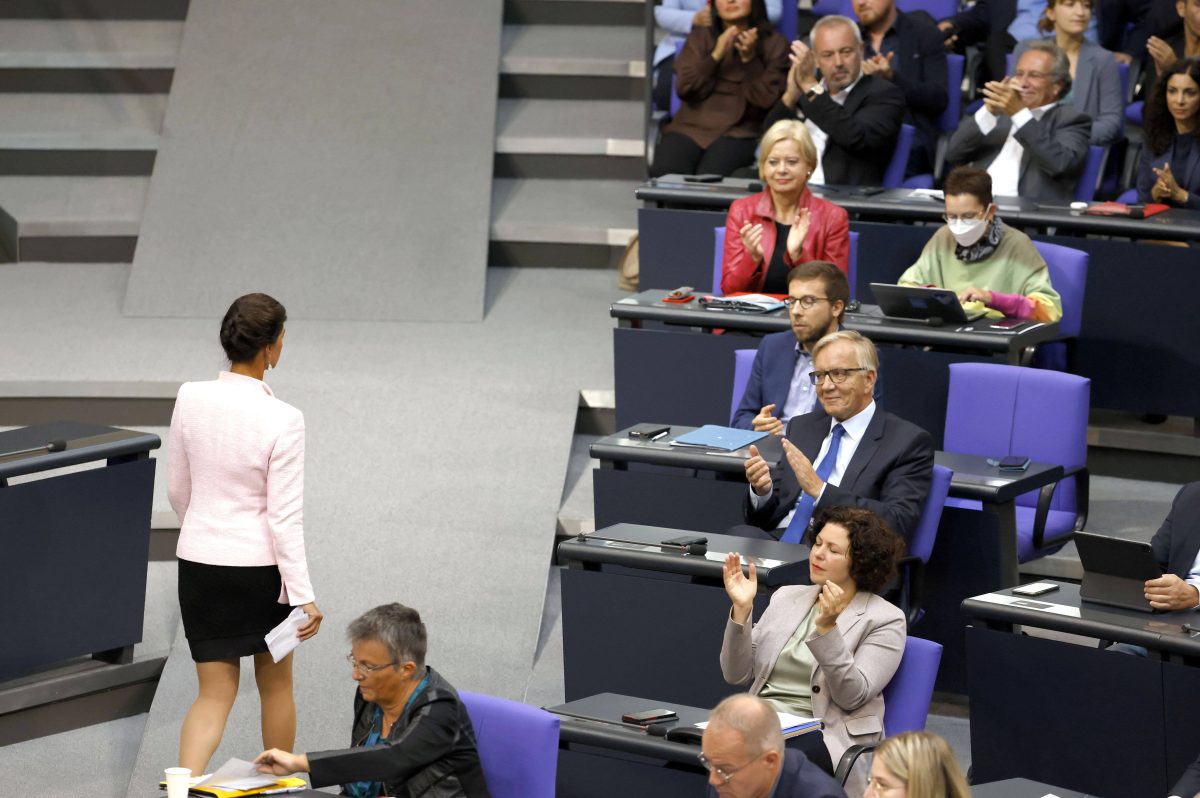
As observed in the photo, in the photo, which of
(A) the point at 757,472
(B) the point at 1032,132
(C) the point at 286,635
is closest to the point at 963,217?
(B) the point at 1032,132

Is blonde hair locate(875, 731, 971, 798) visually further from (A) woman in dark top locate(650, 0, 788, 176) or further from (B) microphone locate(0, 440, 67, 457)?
(A) woman in dark top locate(650, 0, 788, 176)

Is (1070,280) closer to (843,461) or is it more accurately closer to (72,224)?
(843,461)

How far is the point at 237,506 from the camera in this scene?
12.7ft

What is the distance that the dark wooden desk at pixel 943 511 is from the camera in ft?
14.5

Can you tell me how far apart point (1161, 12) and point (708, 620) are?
14.2 ft

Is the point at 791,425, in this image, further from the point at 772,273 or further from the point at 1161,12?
the point at 1161,12

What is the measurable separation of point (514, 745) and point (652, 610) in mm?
879

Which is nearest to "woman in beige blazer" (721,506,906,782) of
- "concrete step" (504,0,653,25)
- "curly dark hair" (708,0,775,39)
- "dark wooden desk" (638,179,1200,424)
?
"dark wooden desk" (638,179,1200,424)

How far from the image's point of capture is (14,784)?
175 inches

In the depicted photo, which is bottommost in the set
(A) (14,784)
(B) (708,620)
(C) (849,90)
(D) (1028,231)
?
(A) (14,784)

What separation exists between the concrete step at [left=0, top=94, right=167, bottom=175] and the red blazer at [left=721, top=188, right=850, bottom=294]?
10.6 ft

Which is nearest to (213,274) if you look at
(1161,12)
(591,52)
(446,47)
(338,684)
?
(446,47)

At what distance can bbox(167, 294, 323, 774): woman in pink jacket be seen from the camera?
12.5 feet

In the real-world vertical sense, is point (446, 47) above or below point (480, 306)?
above
